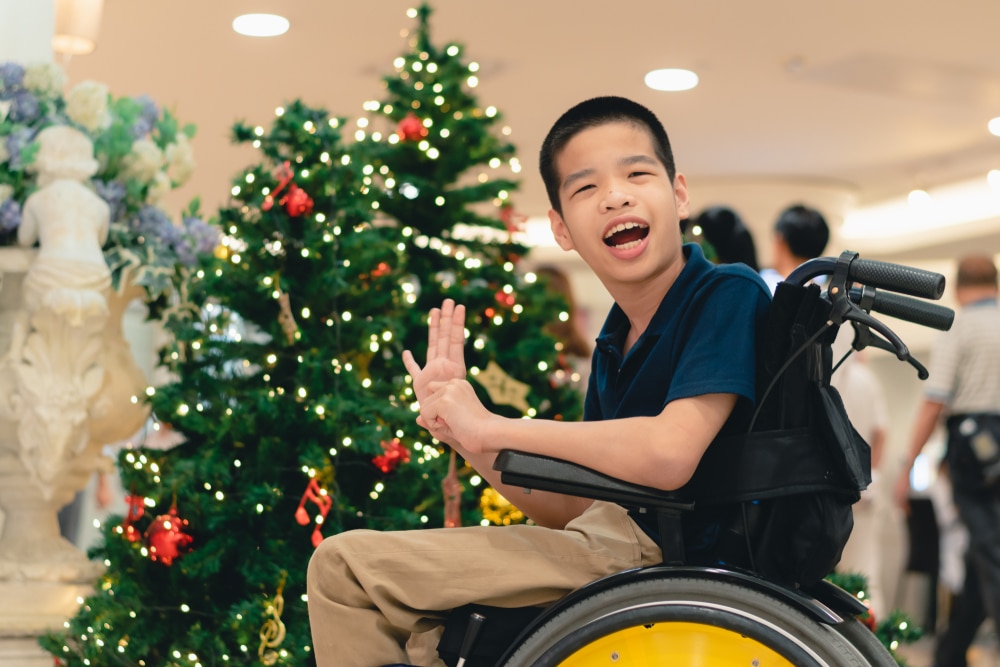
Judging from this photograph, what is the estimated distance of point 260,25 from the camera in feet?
18.3

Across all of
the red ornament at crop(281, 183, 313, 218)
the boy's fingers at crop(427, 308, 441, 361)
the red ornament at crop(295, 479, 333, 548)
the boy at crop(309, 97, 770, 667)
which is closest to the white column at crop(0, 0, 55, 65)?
the red ornament at crop(281, 183, 313, 218)

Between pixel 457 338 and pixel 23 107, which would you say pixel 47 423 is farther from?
pixel 457 338

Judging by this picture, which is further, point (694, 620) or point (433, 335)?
point (433, 335)

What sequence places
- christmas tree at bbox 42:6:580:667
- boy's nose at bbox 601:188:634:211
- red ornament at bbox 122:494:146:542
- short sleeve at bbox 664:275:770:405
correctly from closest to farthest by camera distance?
short sleeve at bbox 664:275:770:405 → boy's nose at bbox 601:188:634:211 → christmas tree at bbox 42:6:580:667 → red ornament at bbox 122:494:146:542

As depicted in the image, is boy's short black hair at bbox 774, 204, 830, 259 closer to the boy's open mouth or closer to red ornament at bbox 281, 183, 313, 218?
red ornament at bbox 281, 183, 313, 218

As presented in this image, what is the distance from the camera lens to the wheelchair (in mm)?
1362

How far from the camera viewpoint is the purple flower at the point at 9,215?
117 inches

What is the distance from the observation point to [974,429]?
13.5 feet

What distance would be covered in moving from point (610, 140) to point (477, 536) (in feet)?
1.88

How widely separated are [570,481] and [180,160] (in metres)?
2.30

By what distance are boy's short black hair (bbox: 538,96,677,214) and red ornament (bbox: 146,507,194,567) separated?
4.60 ft

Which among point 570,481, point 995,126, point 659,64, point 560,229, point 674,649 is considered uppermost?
point 995,126

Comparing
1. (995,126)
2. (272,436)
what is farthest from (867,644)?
(995,126)

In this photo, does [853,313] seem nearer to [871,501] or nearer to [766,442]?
[766,442]
